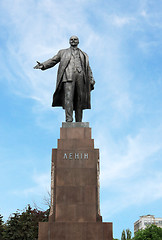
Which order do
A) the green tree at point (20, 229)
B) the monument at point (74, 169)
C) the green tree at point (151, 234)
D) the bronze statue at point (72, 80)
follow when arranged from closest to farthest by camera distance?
1. the monument at point (74, 169)
2. the bronze statue at point (72, 80)
3. the green tree at point (20, 229)
4. the green tree at point (151, 234)

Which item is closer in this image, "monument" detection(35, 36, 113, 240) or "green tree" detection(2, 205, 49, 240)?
"monument" detection(35, 36, 113, 240)

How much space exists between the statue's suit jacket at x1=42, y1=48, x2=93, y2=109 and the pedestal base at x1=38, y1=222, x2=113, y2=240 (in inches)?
222

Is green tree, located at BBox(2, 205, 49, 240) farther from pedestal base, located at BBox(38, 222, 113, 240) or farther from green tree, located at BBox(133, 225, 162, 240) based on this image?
green tree, located at BBox(133, 225, 162, 240)

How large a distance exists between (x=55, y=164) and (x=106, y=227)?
3.15m

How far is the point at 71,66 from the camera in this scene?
14500mm

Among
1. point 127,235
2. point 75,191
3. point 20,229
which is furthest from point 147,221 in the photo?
point 75,191

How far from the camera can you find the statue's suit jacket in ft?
47.4

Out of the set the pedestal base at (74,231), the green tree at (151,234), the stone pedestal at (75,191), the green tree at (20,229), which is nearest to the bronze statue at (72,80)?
the stone pedestal at (75,191)

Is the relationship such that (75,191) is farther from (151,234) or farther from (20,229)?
(151,234)

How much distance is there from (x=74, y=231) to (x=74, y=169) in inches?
92.5

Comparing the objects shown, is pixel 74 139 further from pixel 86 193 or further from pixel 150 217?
pixel 150 217

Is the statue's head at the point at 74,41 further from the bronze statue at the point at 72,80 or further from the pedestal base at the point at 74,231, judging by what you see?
the pedestal base at the point at 74,231

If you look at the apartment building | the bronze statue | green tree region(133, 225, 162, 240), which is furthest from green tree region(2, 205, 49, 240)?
the apartment building

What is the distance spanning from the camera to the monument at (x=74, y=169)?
11.4 metres
